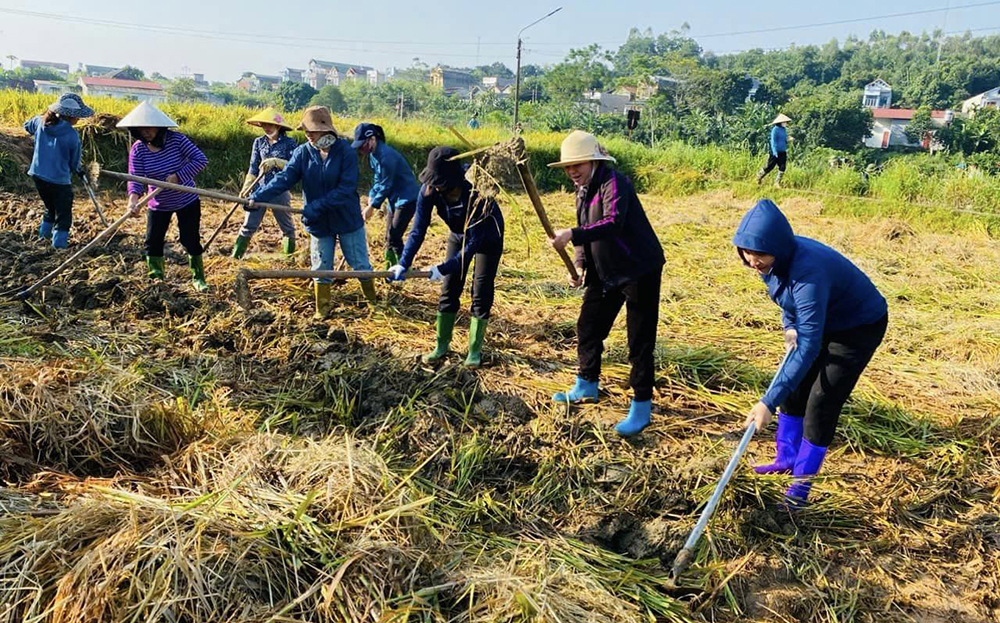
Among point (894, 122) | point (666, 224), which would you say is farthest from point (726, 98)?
point (666, 224)

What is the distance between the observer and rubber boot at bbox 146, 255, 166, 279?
566cm

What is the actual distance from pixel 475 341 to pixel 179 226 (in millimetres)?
2872

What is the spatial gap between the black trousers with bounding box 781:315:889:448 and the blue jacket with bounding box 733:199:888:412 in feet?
0.18

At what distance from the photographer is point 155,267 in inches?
225

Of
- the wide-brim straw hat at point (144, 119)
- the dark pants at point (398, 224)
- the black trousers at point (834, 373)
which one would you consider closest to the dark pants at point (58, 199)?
the wide-brim straw hat at point (144, 119)

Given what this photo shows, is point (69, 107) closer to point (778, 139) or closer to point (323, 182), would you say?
point (323, 182)

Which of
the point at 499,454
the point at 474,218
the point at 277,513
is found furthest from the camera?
the point at 474,218

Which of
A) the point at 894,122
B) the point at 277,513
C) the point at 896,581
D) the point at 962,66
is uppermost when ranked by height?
the point at 962,66

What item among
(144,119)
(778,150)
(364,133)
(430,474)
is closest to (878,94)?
(778,150)

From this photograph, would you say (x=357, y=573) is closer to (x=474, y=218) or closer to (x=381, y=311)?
(x=474, y=218)

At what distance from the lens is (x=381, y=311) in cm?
538

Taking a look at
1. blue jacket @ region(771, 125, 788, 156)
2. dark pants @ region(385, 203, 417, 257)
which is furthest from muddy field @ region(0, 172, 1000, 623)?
blue jacket @ region(771, 125, 788, 156)

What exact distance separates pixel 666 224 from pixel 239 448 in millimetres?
8620

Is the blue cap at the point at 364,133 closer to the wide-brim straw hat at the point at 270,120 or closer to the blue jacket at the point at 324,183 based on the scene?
the wide-brim straw hat at the point at 270,120
